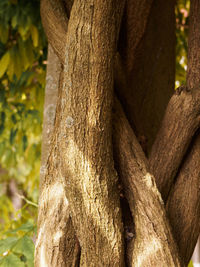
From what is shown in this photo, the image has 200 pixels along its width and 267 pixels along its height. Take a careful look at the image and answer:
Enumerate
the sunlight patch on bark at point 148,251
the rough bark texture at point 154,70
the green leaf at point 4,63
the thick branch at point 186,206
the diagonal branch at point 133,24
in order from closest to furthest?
the sunlight patch on bark at point 148,251 < the thick branch at point 186,206 < the diagonal branch at point 133,24 < the rough bark texture at point 154,70 < the green leaf at point 4,63

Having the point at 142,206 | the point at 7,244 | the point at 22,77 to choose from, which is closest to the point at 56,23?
the point at 142,206

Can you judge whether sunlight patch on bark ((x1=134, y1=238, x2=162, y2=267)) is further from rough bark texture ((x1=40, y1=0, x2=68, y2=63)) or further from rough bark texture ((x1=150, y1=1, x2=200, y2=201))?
rough bark texture ((x1=40, y1=0, x2=68, y2=63))

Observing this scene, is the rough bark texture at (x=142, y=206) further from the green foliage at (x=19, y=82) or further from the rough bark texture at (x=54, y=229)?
the green foliage at (x=19, y=82)

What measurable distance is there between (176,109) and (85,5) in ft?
1.22

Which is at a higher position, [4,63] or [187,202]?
[4,63]

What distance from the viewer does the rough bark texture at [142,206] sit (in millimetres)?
840

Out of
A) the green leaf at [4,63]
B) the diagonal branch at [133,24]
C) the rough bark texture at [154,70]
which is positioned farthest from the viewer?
the green leaf at [4,63]

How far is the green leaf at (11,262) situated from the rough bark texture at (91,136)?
27cm

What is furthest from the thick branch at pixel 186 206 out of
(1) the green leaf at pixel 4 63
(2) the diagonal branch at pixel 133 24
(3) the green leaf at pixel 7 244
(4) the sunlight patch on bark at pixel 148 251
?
(1) the green leaf at pixel 4 63

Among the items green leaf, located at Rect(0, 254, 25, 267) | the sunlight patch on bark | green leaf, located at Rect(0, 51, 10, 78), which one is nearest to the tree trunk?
the sunlight patch on bark

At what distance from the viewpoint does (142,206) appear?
883 millimetres

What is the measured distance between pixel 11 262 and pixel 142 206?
0.45 meters

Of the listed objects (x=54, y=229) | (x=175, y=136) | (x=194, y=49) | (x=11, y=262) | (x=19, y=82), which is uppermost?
(x=194, y=49)

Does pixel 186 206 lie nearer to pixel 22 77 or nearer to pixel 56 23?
pixel 56 23
